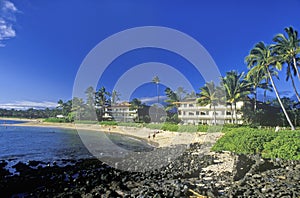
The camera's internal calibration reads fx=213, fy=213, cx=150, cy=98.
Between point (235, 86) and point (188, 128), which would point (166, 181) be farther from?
point (235, 86)

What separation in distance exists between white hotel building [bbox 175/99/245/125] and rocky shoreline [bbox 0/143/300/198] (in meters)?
30.1

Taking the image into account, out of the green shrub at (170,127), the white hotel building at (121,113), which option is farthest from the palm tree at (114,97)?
the green shrub at (170,127)

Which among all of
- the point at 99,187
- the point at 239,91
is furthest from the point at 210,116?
the point at 99,187

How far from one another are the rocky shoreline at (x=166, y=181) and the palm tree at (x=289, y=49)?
14.9 m

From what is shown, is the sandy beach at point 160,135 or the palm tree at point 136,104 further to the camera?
the palm tree at point 136,104

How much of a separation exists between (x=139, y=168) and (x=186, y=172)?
114 inches

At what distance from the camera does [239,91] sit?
34.0 meters

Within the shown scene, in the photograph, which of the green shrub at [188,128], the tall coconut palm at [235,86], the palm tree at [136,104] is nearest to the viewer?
the green shrub at [188,128]

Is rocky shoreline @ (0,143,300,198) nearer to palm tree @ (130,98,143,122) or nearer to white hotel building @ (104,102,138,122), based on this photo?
palm tree @ (130,98,143,122)

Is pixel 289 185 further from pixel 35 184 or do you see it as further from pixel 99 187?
pixel 35 184

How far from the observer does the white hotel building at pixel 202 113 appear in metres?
43.3

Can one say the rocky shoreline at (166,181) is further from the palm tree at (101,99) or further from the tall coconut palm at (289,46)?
the palm tree at (101,99)

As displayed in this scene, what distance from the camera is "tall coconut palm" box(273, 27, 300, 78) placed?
2287 cm

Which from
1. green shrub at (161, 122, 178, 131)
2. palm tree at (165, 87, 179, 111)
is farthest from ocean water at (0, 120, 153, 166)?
palm tree at (165, 87, 179, 111)
